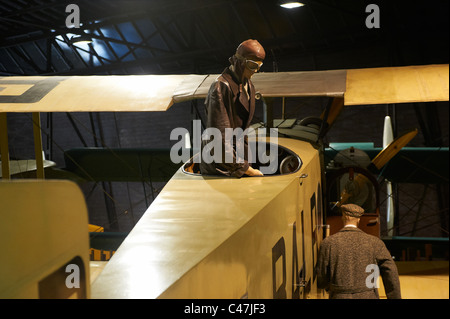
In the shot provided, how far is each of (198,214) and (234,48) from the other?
888 centimetres

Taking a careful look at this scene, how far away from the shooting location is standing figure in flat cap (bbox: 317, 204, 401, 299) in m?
3.12

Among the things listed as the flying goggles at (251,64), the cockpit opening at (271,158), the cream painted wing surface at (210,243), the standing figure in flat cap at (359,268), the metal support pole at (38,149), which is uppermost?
the flying goggles at (251,64)

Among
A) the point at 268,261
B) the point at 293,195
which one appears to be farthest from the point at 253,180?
the point at 268,261

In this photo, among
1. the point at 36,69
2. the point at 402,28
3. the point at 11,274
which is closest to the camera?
the point at 11,274

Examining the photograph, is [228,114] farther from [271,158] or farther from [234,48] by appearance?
[234,48]

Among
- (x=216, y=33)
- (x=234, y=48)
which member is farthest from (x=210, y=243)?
(x=216, y=33)

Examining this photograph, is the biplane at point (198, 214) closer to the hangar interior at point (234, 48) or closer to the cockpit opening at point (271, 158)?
the cockpit opening at point (271, 158)

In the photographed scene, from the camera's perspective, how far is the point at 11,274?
0.98 meters

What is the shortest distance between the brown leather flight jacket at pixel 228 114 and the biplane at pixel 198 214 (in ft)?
0.26

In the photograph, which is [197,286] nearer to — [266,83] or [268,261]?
[268,261]

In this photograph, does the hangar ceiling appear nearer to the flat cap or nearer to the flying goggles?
the flying goggles

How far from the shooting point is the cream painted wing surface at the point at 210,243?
1.53m

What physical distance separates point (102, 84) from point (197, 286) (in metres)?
3.58

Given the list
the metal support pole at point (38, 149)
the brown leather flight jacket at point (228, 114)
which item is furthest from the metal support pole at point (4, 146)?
the brown leather flight jacket at point (228, 114)
